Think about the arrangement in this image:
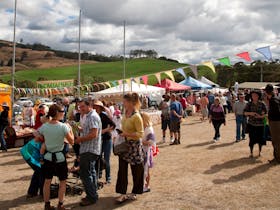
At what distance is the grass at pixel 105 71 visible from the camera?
69.9m

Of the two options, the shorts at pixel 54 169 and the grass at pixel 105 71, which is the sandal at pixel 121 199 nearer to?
the shorts at pixel 54 169

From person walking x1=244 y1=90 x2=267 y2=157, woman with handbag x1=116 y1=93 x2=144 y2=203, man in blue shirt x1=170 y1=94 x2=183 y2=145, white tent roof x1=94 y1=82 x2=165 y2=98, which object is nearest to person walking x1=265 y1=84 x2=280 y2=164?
person walking x1=244 y1=90 x2=267 y2=157

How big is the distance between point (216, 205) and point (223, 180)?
1.38 m

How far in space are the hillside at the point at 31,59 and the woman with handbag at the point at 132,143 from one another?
79093 mm

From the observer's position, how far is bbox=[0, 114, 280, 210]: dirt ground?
512 cm

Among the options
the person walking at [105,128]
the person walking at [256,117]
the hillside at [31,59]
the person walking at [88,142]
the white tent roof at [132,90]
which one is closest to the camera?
the person walking at [88,142]

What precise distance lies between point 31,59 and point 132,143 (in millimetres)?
92553

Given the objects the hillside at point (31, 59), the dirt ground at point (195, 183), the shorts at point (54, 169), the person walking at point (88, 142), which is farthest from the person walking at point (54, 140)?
the hillside at point (31, 59)

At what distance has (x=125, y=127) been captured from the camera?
15.8 feet

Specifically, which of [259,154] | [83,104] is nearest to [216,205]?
[83,104]

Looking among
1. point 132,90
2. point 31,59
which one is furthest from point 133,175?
point 31,59

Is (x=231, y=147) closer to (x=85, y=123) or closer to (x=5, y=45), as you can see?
(x=85, y=123)

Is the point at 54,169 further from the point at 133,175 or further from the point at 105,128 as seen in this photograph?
the point at 105,128

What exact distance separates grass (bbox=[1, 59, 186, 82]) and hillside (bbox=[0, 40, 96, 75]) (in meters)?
9.24
